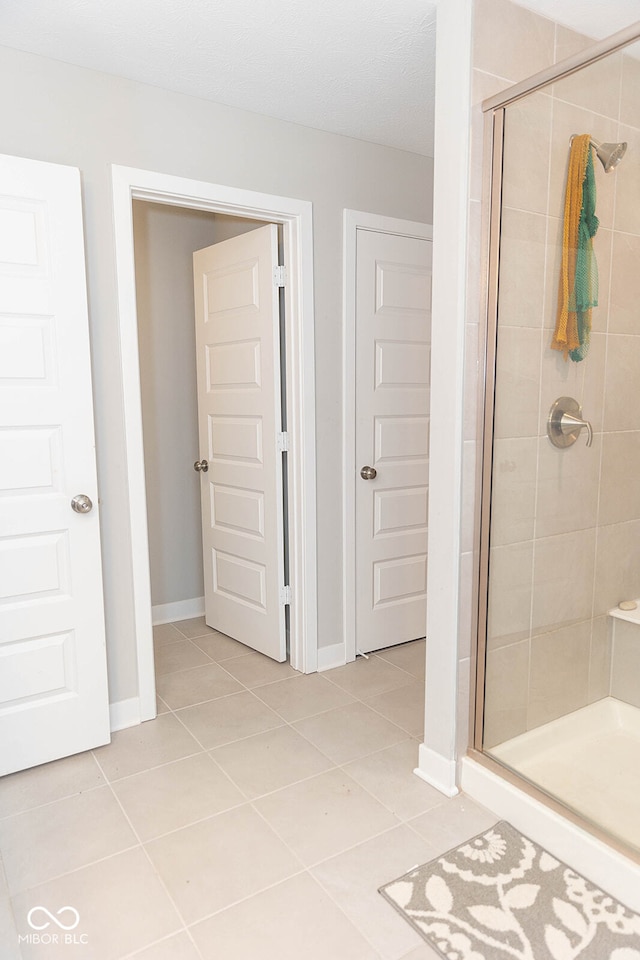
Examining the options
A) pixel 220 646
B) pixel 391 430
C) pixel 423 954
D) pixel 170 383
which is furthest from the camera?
pixel 170 383

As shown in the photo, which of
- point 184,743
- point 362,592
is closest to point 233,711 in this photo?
point 184,743

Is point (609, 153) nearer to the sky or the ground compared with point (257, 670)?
nearer to the sky

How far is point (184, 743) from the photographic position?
2439mm

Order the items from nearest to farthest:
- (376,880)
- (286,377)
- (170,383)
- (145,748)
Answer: (376,880) → (145,748) → (286,377) → (170,383)

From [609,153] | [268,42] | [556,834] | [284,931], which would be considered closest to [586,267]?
[609,153]

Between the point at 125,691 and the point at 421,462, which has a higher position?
the point at 421,462

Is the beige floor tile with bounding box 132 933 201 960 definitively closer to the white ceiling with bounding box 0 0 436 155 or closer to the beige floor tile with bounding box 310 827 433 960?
the beige floor tile with bounding box 310 827 433 960

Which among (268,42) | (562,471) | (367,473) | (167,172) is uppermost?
(268,42)

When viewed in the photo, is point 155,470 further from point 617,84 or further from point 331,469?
point 617,84

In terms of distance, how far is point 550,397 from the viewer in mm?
1974

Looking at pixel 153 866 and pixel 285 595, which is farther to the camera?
pixel 285 595

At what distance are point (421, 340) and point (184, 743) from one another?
A: 2.08m

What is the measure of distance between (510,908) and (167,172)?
101 inches

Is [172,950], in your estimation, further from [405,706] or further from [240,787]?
[405,706]
